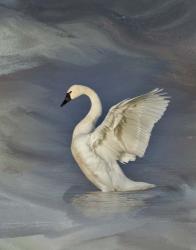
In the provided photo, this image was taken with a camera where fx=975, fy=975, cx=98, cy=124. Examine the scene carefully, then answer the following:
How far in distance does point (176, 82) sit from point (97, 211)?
5.33 meters

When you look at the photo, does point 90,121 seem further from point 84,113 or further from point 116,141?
point 84,113

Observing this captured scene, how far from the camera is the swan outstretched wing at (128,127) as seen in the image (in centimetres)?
773

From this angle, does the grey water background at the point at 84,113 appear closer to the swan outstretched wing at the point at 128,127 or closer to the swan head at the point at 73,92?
the swan outstretched wing at the point at 128,127

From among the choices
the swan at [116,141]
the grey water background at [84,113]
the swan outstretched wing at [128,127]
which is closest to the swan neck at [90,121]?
the swan at [116,141]

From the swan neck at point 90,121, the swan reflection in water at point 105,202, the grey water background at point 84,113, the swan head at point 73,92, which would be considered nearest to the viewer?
the grey water background at point 84,113

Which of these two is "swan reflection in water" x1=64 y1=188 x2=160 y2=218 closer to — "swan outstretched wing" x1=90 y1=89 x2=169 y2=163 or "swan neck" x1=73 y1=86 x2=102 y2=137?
"swan outstretched wing" x1=90 y1=89 x2=169 y2=163

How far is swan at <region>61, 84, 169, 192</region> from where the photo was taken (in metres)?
7.78

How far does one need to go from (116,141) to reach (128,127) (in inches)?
7.5

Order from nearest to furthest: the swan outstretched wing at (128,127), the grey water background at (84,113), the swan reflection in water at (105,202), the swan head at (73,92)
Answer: the grey water background at (84,113) → the swan reflection in water at (105,202) → the swan outstretched wing at (128,127) → the swan head at (73,92)

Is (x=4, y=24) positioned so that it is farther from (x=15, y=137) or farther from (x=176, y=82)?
(x=15, y=137)

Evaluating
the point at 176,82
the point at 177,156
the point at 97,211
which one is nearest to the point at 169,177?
the point at 177,156

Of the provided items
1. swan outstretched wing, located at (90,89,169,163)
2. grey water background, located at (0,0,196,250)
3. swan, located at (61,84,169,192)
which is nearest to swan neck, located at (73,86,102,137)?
swan, located at (61,84,169,192)

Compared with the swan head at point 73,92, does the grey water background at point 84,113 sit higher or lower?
lower

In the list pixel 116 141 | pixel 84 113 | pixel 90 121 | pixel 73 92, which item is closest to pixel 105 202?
pixel 116 141
